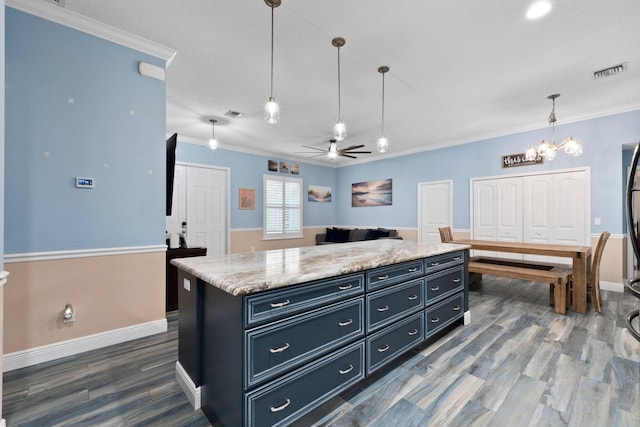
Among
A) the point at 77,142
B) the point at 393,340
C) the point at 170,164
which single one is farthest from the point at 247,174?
the point at 393,340

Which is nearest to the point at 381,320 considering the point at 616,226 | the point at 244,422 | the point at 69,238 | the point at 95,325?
the point at 244,422

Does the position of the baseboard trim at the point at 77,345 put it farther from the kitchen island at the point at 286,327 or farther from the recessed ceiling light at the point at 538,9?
the recessed ceiling light at the point at 538,9

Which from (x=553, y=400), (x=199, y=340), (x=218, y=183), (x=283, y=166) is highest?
(x=283, y=166)

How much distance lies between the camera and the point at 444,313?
9.09 ft

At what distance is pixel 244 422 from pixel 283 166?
636 cm

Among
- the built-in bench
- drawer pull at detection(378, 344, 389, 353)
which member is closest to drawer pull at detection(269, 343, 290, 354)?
drawer pull at detection(378, 344, 389, 353)

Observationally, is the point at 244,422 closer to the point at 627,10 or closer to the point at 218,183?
the point at 627,10

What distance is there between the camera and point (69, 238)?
245cm

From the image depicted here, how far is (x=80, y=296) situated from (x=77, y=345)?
41 centimetres

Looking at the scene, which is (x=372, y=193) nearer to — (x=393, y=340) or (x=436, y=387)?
(x=393, y=340)

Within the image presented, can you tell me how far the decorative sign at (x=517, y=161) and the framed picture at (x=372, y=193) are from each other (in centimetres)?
253

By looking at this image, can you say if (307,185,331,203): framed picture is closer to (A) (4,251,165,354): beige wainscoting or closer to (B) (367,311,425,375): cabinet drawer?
(A) (4,251,165,354): beige wainscoting

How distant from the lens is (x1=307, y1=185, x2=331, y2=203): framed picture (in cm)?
797

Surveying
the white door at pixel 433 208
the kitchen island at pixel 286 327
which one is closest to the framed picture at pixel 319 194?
the white door at pixel 433 208
